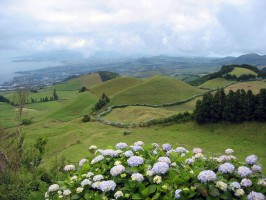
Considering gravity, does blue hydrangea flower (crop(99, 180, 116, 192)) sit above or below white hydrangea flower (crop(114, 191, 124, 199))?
above

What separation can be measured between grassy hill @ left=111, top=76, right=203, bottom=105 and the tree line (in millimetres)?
41320

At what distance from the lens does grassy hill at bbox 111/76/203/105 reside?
8862cm

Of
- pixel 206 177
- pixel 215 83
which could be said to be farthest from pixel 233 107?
pixel 215 83

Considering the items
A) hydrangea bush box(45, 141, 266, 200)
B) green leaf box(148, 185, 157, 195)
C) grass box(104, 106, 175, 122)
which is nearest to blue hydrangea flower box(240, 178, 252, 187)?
hydrangea bush box(45, 141, 266, 200)

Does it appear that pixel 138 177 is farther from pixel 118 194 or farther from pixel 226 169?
pixel 226 169

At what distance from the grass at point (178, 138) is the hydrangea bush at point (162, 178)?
2579 centimetres

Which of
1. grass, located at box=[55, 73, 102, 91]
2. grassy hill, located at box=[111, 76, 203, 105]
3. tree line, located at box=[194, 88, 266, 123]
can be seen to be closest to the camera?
tree line, located at box=[194, 88, 266, 123]

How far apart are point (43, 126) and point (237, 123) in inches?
1762

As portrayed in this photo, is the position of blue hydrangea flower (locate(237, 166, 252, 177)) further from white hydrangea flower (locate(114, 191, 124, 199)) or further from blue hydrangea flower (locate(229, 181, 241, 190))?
white hydrangea flower (locate(114, 191, 124, 199))

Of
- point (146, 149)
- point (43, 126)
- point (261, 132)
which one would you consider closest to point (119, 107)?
point (43, 126)

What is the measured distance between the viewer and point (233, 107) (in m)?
42.4

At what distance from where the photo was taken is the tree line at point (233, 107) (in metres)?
40.8

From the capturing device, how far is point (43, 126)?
230 ft

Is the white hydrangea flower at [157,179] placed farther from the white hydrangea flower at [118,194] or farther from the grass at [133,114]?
the grass at [133,114]
